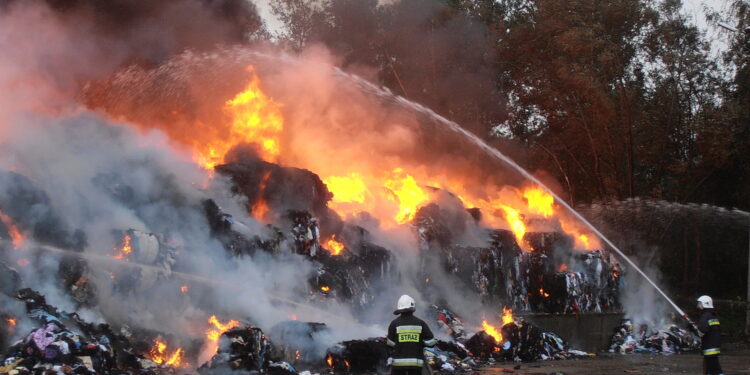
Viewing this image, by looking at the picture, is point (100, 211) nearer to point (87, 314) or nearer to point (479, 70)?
point (87, 314)

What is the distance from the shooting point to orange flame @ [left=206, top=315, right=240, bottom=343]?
40.9ft

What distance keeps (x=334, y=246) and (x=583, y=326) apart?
242 inches

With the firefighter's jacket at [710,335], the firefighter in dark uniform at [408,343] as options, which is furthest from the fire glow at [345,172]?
the firefighter in dark uniform at [408,343]

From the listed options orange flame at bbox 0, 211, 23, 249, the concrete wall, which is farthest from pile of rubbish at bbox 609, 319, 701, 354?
orange flame at bbox 0, 211, 23, 249

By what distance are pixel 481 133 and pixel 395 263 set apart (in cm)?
1417

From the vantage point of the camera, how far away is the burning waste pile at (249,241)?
12.0m

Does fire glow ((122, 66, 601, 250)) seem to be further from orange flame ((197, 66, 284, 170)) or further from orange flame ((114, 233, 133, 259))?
orange flame ((114, 233, 133, 259))

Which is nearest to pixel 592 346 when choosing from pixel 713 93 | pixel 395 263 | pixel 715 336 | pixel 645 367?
pixel 645 367

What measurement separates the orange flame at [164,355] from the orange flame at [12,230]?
305cm

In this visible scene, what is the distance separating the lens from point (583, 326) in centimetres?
1741

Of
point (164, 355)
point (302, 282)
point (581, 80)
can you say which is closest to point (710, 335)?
point (302, 282)

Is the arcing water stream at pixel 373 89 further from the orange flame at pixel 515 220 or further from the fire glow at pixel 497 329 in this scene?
the fire glow at pixel 497 329

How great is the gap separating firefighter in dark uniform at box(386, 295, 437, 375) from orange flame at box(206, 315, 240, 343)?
17.1 feet

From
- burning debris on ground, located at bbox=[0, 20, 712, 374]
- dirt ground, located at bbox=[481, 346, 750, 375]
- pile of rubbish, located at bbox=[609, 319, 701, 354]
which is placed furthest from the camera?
pile of rubbish, located at bbox=[609, 319, 701, 354]
